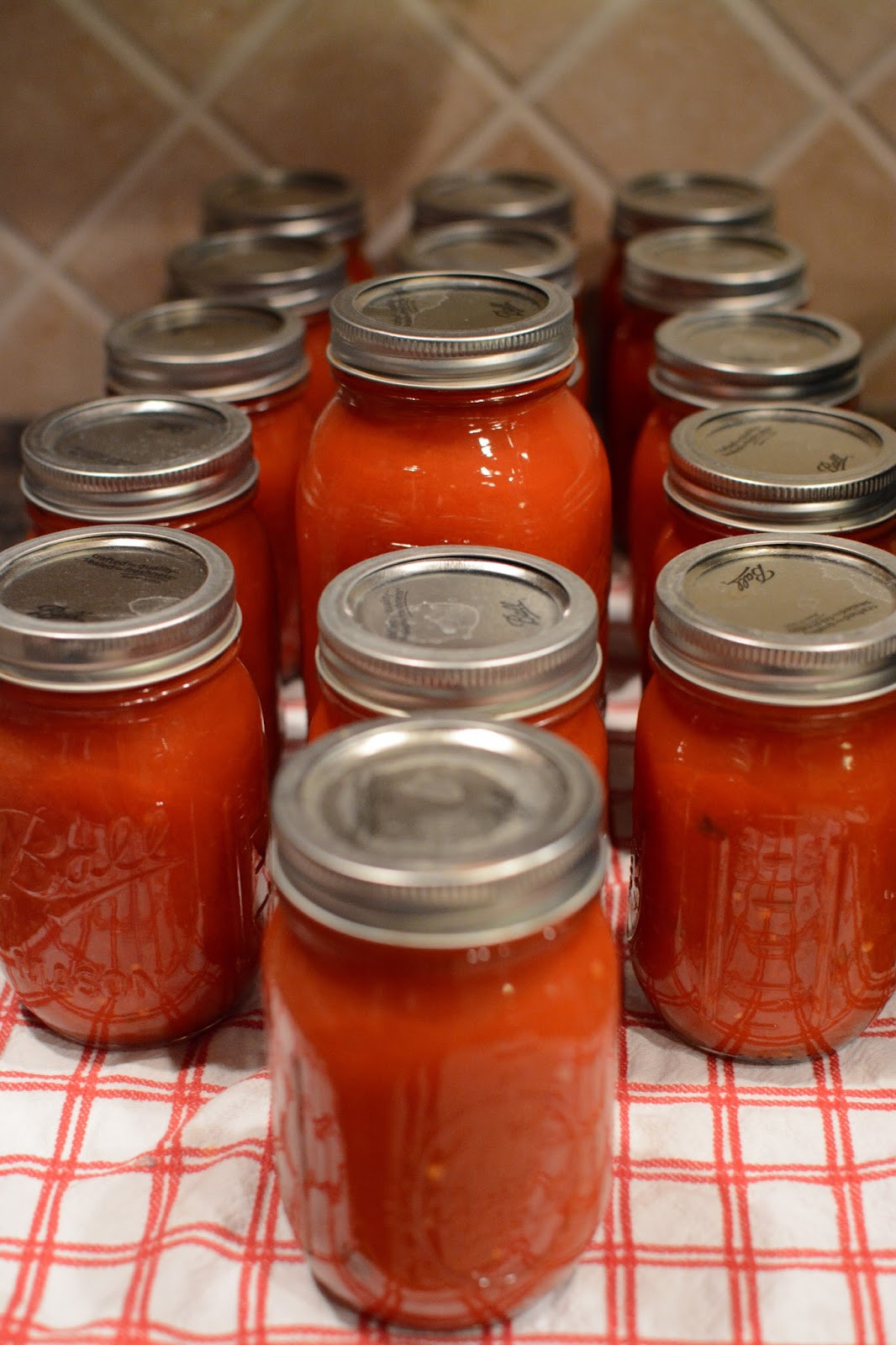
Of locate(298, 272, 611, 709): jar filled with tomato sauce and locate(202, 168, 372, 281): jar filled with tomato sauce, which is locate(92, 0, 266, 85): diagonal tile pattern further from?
locate(298, 272, 611, 709): jar filled with tomato sauce

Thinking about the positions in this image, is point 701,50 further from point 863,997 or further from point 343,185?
point 863,997

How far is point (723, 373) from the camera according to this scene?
2.87 feet

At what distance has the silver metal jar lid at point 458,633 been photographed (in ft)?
2.01

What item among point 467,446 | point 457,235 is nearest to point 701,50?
point 457,235

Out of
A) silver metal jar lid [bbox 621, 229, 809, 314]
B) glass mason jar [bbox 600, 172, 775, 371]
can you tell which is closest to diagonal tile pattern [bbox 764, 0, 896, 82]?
glass mason jar [bbox 600, 172, 775, 371]

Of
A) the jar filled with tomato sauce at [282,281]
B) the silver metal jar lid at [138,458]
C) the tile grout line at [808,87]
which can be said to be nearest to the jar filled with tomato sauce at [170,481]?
the silver metal jar lid at [138,458]

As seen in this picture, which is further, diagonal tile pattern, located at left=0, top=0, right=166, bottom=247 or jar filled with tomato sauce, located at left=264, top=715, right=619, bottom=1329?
diagonal tile pattern, located at left=0, top=0, right=166, bottom=247

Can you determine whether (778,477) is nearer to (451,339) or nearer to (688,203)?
(451,339)

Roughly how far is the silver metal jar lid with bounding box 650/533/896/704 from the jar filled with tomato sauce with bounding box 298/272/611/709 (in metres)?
0.08

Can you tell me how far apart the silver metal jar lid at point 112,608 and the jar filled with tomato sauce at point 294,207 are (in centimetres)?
48

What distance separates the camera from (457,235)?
1113 millimetres

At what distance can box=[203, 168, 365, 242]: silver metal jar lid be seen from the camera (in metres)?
1.16

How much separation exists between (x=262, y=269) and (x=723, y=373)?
39cm

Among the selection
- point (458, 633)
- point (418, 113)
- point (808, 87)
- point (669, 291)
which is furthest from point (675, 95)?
point (458, 633)
